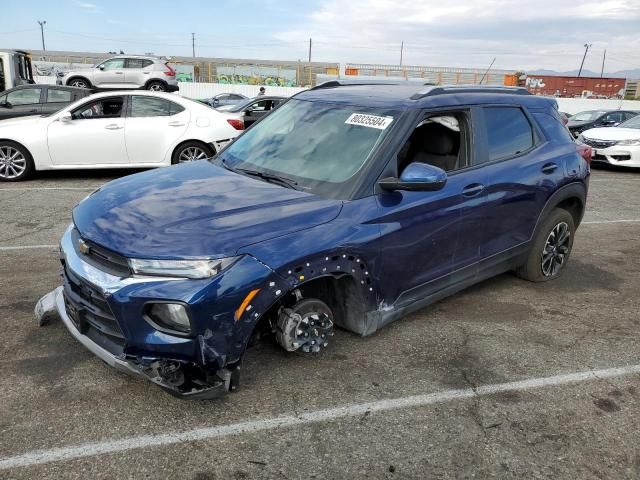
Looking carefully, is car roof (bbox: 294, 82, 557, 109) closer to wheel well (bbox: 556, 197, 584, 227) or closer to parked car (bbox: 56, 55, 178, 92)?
wheel well (bbox: 556, 197, 584, 227)

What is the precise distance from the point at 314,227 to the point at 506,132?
2.19m

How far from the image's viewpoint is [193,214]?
10.1 feet

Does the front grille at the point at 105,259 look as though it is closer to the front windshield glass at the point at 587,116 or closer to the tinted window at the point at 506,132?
the tinted window at the point at 506,132

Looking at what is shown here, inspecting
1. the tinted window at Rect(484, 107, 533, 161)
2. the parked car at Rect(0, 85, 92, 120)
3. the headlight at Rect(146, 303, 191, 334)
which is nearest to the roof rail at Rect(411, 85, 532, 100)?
the tinted window at Rect(484, 107, 533, 161)

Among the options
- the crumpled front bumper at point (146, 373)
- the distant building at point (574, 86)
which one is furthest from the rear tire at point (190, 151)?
the distant building at point (574, 86)

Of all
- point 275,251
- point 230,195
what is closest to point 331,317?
point 275,251

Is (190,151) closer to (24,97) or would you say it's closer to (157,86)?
(24,97)

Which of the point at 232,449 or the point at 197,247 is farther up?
the point at 197,247

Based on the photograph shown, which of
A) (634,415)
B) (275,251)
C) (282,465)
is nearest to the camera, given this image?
(282,465)

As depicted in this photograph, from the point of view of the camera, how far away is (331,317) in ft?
11.2

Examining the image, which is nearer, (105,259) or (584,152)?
(105,259)

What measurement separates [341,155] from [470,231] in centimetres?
115

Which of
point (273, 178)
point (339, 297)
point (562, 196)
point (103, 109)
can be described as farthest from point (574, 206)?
point (103, 109)

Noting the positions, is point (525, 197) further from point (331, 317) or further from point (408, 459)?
point (408, 459)
